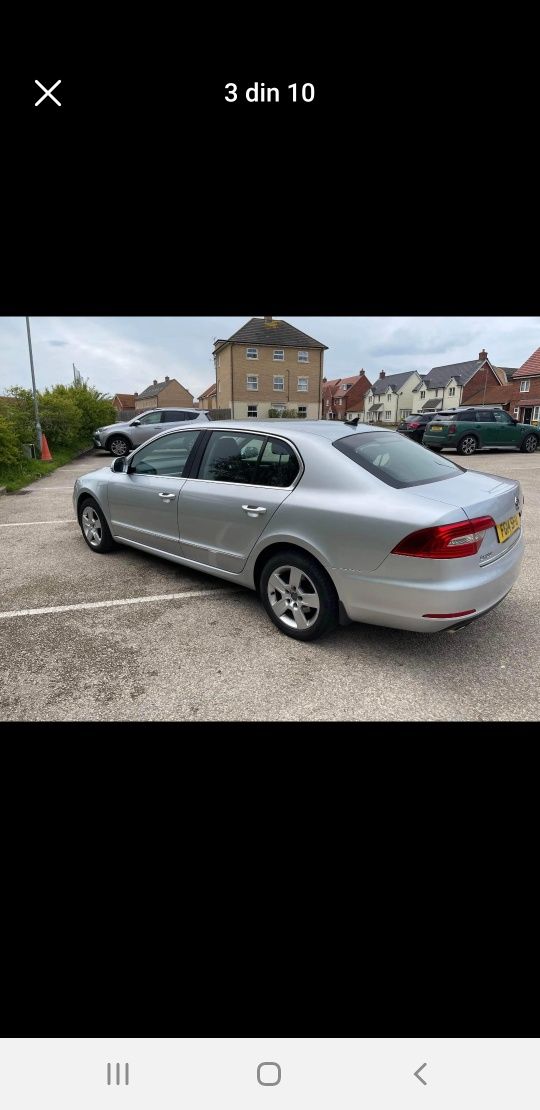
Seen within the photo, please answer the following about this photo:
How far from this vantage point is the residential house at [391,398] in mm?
66438

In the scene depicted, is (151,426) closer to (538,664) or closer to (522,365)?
(538,664)

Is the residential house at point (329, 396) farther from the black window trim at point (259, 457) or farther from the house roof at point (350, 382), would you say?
the black window trim at point (259, 457)

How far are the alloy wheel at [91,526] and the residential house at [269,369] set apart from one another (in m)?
34.8

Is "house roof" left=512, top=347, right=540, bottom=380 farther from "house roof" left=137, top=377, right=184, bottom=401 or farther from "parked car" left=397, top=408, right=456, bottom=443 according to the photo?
"house roof" left=137, top=377, right=184, bottom=401

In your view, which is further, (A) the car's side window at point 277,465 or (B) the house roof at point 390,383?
(B) the house roof at point 390,383

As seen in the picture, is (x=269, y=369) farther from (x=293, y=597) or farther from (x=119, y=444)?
(x=293, y=597)

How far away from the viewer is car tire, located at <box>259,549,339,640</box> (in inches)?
126

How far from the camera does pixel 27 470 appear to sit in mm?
11570

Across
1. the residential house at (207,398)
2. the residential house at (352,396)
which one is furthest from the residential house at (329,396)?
the residential house at (207,398)

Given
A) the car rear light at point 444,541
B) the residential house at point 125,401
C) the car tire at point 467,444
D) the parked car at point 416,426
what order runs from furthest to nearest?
the residential house at point 125,401 → the parked car at point 416,426 → the car tire at point 467,444 → the car rear light at point 444,541

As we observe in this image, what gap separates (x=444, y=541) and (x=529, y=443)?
1769 cm

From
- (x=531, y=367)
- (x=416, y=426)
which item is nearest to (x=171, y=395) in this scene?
(x=531, y=367)

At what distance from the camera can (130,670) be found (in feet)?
10.2
